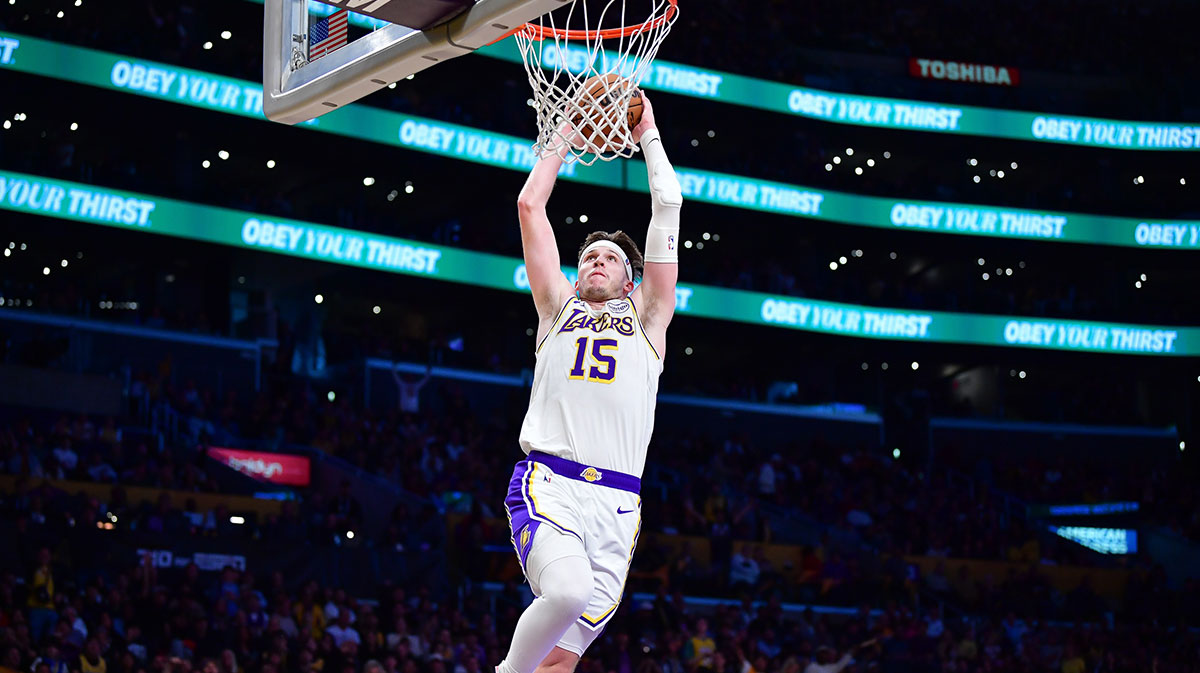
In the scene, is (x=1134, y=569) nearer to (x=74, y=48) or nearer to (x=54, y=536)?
(x=54, y=536)

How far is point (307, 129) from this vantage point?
2998 cm

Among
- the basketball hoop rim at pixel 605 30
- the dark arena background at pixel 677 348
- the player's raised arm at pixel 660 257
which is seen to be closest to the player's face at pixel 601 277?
the player's raised arm at pixel 660 257

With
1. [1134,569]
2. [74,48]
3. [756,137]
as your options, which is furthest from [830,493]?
[74,48]

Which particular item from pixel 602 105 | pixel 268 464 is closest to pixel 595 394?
pixel 602 105

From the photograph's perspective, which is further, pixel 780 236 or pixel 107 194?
pixel 780 236

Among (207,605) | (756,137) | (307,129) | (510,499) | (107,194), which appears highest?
(756,137)

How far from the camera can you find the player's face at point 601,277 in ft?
20.0

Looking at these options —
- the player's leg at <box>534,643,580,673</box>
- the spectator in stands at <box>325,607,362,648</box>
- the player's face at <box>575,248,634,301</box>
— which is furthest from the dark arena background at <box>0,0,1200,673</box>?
the player's face at <box>575,248,634,301</box>

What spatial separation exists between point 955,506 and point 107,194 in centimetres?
1897

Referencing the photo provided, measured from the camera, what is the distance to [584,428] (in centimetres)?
573

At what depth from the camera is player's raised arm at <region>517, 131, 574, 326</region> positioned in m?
6.09

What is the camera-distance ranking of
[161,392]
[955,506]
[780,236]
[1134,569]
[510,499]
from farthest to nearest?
[780,236] → [955,506] → [1134,569] → [161,392] → [510,499]

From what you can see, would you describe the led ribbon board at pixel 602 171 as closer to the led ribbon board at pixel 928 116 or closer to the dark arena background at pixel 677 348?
the dark arena background at pixel 677 348

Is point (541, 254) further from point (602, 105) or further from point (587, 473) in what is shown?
point (587, 473)
